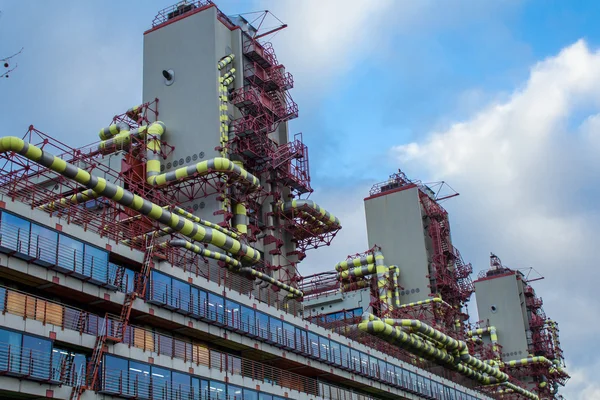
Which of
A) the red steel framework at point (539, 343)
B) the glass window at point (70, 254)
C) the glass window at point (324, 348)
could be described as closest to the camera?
the glass window at point (70, 254)

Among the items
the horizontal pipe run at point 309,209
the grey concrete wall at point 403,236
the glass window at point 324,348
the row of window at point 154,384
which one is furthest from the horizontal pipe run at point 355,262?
the row of window at point 154,384

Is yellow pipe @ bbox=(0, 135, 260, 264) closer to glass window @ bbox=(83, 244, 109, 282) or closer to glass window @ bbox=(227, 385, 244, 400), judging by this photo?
glass window @ bbox=(83, 244, 109, 282)

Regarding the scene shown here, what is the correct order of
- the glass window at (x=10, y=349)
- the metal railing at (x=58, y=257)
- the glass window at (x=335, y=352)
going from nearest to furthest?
the glass window at (x=10, y=349)
the metal railing at (x=58, y=257)
the glass window at (x=335, y=352)

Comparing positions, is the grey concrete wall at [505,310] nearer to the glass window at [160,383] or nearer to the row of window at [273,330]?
the row of window at [273,330]

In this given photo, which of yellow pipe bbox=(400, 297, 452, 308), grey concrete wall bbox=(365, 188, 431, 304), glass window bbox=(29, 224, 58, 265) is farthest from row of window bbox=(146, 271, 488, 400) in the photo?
grey concrete wall bbox=(365, 188, 431, 304)

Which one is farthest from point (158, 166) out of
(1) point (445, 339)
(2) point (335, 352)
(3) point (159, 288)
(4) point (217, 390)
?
(1) point (445, 339)

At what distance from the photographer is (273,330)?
68812 millimetres

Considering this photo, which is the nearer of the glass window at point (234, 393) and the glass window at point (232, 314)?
the glass window at point (234, 393)

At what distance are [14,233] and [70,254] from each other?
4.13 m

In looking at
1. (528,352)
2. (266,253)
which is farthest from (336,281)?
(528,352)

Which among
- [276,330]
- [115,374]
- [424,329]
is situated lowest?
[115,374]

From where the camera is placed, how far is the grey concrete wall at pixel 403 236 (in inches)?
4518

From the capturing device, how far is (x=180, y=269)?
Answer: 197 ft

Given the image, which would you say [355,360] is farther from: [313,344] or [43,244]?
[43,244]
